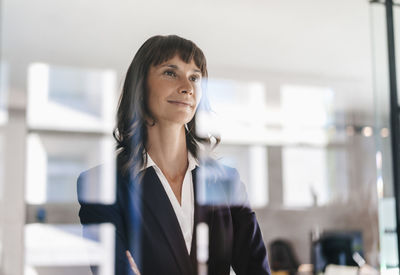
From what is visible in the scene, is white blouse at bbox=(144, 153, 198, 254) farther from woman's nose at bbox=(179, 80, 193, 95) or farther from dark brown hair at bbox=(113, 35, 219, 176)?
woman's nose at bbox=(179, 80, 193, 95)

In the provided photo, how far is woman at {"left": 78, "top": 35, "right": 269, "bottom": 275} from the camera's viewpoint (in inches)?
55.7

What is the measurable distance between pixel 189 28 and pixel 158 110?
30cm

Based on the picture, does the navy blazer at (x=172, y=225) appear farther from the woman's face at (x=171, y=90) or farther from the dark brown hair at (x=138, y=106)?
the woman's face at (x=171, y=90)

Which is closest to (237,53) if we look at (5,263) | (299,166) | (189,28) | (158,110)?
(189,28)

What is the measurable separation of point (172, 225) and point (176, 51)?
1.81 feet

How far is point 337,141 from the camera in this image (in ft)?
7.00

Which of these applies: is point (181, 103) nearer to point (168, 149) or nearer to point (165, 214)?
point (168, 149)

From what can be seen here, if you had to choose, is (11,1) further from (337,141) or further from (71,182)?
(337,141)

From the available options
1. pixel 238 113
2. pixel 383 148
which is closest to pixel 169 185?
pixel 238 113

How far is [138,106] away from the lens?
4.84 feet

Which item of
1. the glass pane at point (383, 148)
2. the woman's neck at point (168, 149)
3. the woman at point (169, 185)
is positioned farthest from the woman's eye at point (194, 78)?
the glass pane at point (383, 148)

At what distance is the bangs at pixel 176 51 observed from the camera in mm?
1494

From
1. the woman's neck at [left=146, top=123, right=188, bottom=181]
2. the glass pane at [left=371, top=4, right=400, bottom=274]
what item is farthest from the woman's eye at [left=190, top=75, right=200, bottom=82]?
the glass pane at [left=371, top=4, right=400, bottom=274]

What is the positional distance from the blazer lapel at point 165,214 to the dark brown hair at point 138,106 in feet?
0.19
